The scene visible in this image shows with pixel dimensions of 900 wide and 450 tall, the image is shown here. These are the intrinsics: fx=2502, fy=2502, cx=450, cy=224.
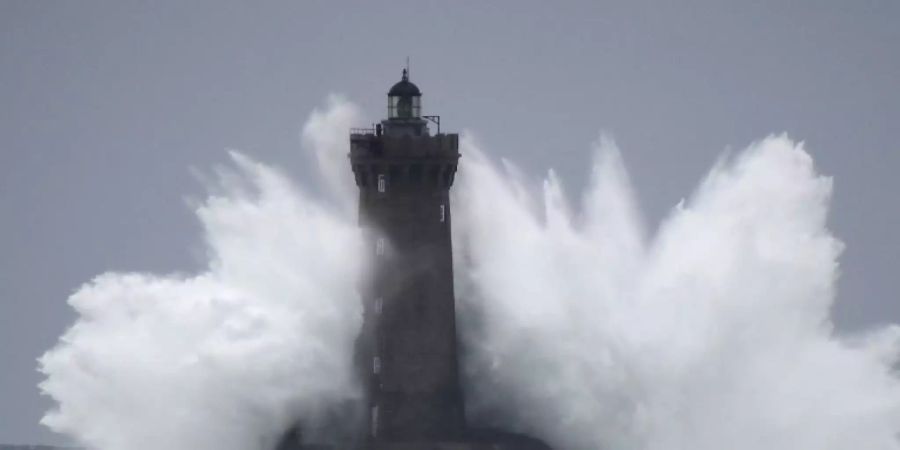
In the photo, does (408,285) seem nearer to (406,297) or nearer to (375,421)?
(406,297)

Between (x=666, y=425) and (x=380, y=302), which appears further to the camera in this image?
(x=666, y=425)

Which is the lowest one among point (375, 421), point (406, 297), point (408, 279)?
point (375, 421)

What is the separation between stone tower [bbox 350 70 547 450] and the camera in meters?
71.1

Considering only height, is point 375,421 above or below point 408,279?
below

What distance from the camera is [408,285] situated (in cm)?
7144

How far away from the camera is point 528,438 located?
244 feet

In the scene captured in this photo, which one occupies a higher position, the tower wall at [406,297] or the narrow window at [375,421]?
the tower wall at [406,297]

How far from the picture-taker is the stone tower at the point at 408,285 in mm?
71125

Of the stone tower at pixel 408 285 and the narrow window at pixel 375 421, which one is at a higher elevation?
the stone tower at pixel 408 285

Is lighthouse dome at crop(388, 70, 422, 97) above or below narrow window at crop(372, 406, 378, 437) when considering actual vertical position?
above

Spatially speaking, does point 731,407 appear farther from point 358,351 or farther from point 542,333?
point 358,351

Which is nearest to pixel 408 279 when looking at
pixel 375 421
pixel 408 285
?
pixel 408 285

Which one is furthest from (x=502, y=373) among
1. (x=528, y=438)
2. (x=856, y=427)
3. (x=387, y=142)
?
(x=856, y=427)

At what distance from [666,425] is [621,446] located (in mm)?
1790
